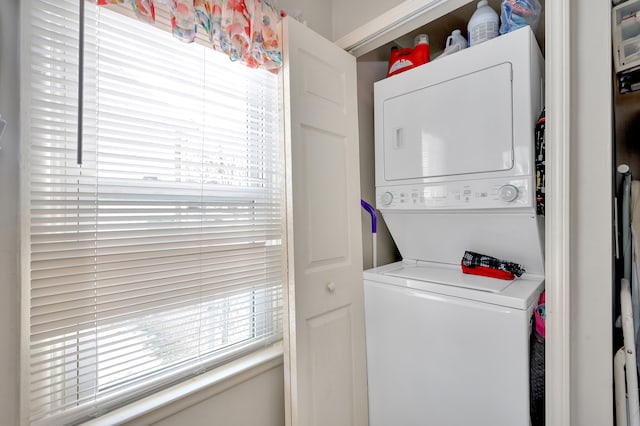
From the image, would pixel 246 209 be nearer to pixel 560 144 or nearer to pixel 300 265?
pixel 300 265

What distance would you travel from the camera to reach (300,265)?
1.43 m

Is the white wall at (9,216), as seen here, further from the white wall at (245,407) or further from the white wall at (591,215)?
the white wall at (591,215)

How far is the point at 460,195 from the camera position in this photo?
1417mm

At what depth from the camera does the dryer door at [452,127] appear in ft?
4.27

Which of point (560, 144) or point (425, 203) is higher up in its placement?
point (560, 144)

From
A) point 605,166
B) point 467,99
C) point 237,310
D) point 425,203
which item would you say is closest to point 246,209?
point 237,310

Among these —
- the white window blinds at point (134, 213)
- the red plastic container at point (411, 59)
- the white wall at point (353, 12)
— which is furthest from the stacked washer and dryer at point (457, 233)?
the white window blinds at point (134, 213)

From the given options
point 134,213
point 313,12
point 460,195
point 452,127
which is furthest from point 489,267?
point 313,12

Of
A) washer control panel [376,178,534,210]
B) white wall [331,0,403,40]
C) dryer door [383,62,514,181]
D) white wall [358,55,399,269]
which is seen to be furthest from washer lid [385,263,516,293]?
white wall [331,0,403,40]

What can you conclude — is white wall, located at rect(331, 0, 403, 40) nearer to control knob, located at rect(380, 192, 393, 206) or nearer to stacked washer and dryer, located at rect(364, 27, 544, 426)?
stacked washer and dryer, located at rect(364, 27, 544, 426)

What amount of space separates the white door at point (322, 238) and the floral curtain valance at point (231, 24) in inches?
3.4

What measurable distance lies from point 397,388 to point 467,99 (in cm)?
153

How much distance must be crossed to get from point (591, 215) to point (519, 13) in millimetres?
1001

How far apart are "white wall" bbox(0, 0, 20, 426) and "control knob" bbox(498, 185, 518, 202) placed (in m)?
1.79
